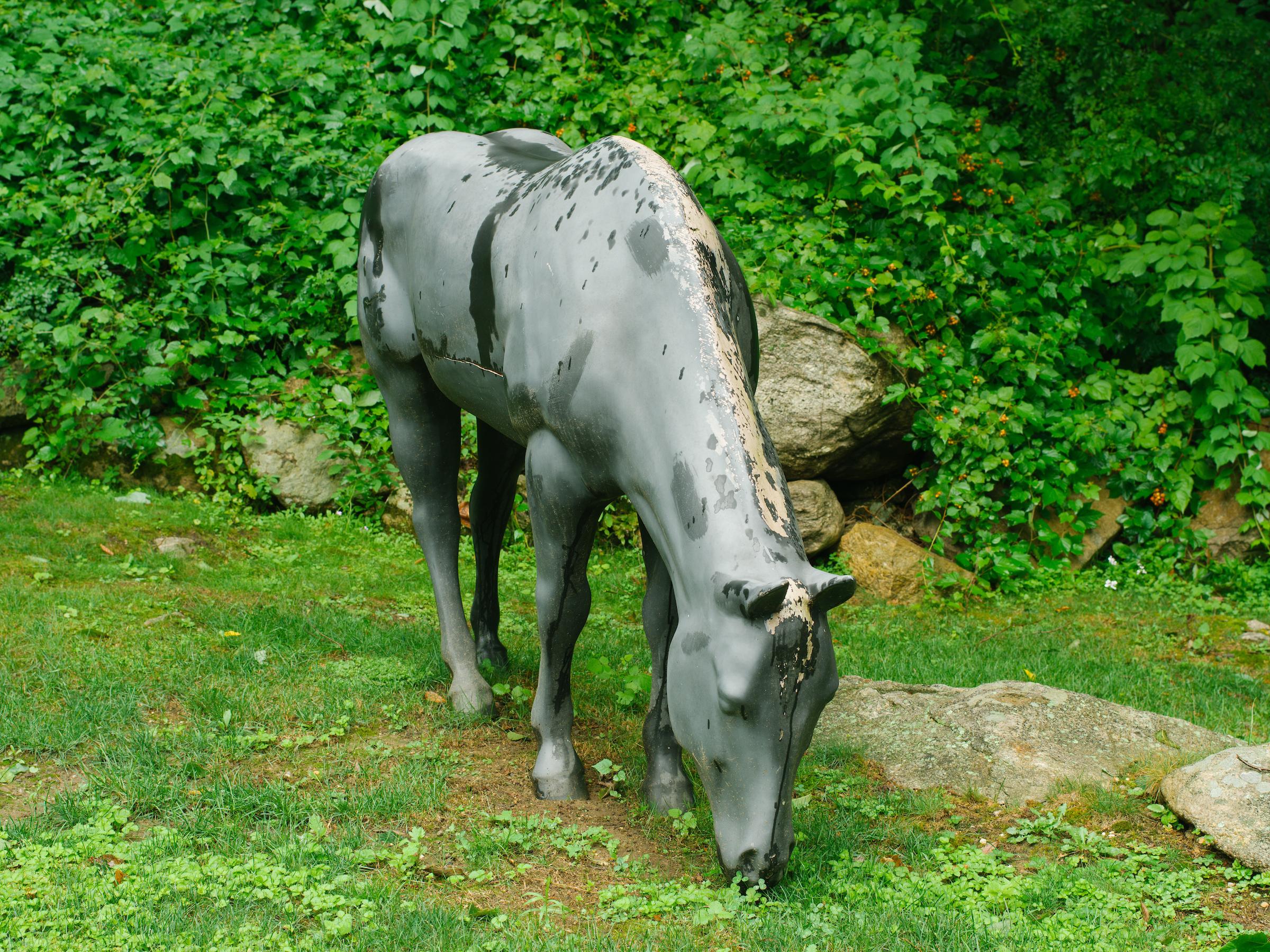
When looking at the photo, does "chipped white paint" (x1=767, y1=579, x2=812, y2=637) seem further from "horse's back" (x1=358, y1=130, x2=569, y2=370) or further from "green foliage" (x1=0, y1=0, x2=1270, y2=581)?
"green foliage" (x1=0, y1=0, x2=1270, y2=581)

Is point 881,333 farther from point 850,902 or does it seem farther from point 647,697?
point 850,902

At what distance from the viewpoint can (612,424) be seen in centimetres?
320

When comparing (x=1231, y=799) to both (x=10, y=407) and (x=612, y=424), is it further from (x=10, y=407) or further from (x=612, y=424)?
(x=10, y=407)

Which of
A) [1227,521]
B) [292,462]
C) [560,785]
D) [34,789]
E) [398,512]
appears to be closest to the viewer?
[34,789]

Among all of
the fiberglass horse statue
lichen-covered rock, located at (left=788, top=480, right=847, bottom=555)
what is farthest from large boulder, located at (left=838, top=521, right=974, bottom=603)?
the fiberglass horse statue

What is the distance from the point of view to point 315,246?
8.14 meters

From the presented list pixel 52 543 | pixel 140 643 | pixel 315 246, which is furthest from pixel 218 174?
pixel 140 643

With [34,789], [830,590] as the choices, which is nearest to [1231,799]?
[830,590]

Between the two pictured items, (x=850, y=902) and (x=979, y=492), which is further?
(x=979, y=492)

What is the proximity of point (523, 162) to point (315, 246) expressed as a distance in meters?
4.29

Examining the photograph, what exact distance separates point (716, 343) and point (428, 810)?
1.75 metres

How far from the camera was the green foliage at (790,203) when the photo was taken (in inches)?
278

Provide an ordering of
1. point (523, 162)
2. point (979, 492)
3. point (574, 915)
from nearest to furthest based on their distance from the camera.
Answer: point (574, 915), point (523, 162), point (979, 492)

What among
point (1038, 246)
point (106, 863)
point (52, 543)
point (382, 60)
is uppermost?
point (382, 60)
